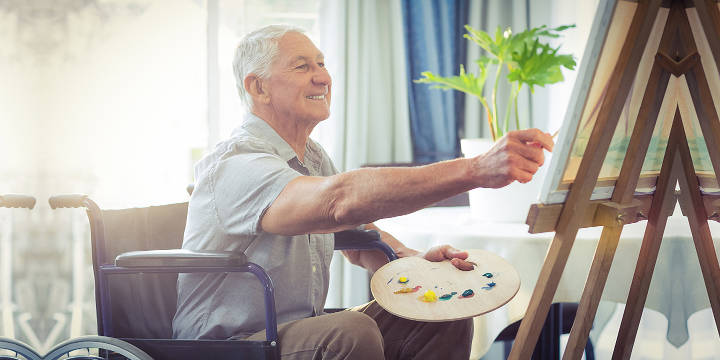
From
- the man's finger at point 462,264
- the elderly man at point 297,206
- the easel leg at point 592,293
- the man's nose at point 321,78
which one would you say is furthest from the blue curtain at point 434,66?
the easel leg at point 592,293

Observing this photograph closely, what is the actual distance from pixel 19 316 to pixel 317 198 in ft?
6.45

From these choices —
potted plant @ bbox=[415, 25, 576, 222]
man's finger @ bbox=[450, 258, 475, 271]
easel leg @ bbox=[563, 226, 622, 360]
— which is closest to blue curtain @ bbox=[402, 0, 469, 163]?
potted plant @ bbox=[415, 25, 576, 222]

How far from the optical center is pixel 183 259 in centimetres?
122

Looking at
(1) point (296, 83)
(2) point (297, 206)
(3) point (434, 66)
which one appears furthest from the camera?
(3) point (434, 66)

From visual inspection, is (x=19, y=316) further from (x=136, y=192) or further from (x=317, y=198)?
(x=317, y=198)

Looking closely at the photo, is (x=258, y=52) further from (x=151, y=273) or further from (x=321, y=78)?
(x=151, y=273)

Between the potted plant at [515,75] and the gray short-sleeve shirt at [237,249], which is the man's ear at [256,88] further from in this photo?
the potted plant at [515,75]

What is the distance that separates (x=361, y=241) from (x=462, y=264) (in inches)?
11.2

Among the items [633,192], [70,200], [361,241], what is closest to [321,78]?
[361,241]

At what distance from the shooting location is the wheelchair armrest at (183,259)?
120 cm

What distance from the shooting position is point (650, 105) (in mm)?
1276

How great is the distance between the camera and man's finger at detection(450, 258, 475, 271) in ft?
4.73

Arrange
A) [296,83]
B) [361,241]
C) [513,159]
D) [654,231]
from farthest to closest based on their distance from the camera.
Result: 1. [361,241]
2. [296,83]
3. [654,231]
4. [513,159]

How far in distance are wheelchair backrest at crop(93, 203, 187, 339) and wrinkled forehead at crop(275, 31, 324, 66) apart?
1.50 feet
